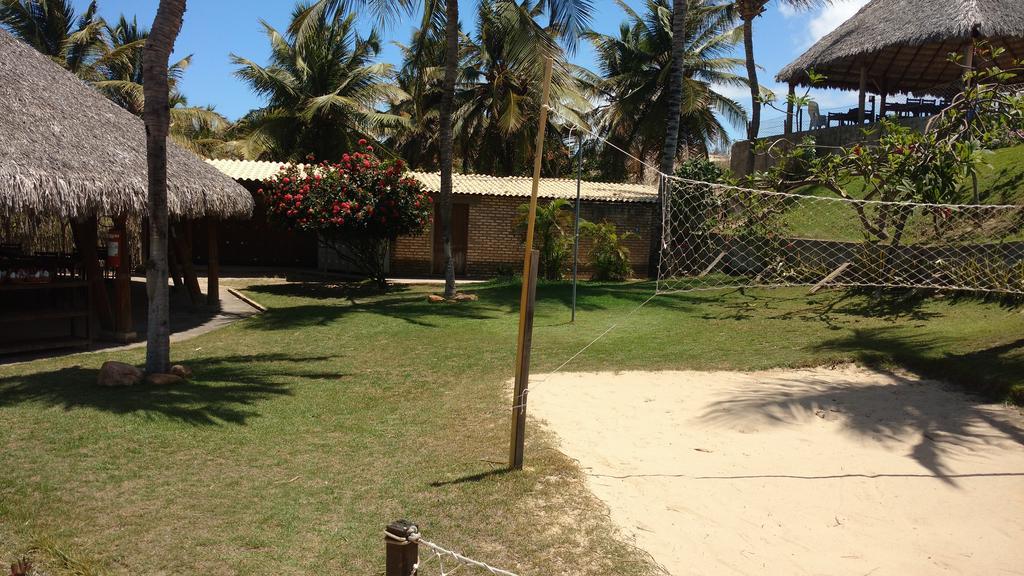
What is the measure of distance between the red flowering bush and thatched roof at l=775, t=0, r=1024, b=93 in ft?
37.3

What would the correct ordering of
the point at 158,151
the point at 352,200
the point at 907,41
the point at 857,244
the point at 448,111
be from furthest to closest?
Answer: 1. the point at 907,41
2. the point at 352,200
3. the point at 448,111
4. the point at 857,244
5. the point at 158,151

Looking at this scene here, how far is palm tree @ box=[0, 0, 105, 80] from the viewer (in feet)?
82.7

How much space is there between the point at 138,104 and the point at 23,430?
22613mm

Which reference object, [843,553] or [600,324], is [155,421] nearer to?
[843,553]

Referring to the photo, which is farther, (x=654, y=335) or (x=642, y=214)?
(x=642, y=214)

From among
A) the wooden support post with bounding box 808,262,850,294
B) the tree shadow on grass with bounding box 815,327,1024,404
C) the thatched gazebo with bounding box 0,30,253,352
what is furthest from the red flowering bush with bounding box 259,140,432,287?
the tree shadow on grass with bounding box 815,327,1024,404

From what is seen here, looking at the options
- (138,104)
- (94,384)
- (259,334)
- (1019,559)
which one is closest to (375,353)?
(259,334)

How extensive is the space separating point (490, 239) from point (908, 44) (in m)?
10.9

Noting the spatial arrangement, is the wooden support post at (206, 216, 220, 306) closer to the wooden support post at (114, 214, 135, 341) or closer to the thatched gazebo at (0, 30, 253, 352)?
the thatched gazebo at (0, 30, 253, 352)

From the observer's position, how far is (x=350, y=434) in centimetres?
624

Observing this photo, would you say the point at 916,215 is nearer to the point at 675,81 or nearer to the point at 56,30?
the point at 675,81

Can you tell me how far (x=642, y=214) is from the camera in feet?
68.6

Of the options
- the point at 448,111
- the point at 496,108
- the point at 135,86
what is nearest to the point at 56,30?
the point at 135,86

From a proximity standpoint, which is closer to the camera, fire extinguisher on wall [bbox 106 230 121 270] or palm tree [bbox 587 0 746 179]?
fire extinguisher on wall [bbox 106 230 121 270]
